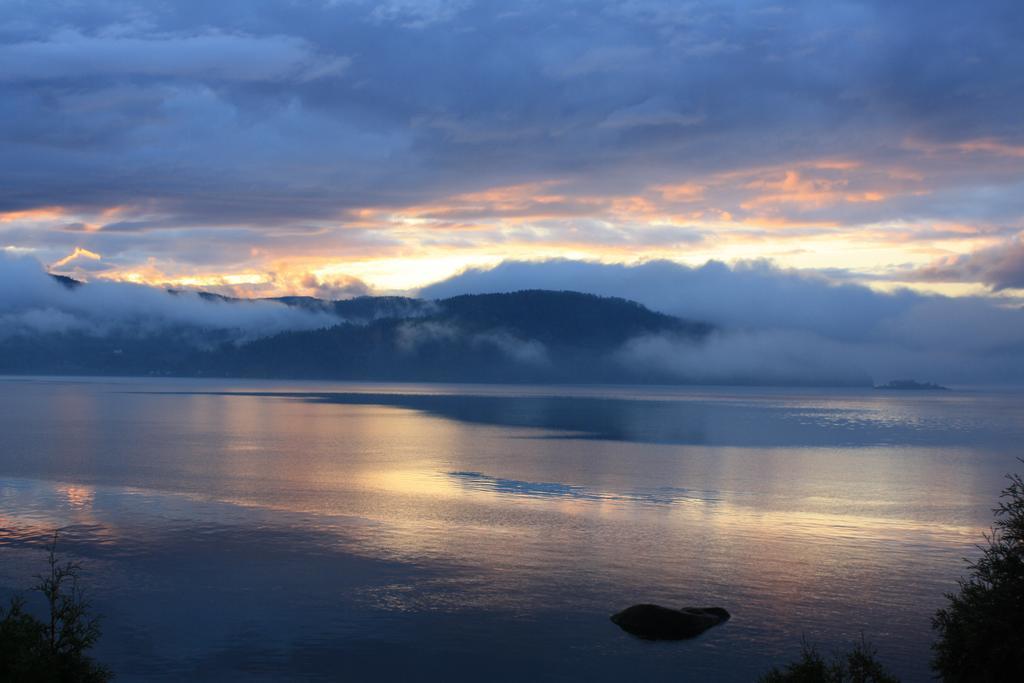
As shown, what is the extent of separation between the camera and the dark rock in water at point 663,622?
46862 mm

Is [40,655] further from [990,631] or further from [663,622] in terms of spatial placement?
Result: [990,631]

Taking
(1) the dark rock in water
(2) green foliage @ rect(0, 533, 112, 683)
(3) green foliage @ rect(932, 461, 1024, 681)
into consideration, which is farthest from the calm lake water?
(3) green foliage @ rect(932, 461, 1024, 681)

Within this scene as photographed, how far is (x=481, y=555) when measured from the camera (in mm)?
63375

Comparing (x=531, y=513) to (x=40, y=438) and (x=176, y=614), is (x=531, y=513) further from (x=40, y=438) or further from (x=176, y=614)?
(x=40, y=438)

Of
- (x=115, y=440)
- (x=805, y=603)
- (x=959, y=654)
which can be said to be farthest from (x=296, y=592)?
(x=115, y=440)

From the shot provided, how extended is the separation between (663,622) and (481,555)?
62.5 ft

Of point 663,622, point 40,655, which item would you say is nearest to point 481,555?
point 663,622

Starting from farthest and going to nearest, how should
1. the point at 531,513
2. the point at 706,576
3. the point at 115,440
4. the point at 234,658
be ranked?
the point at 115,440, the point at 531,513, the point at 706,576, the point at 234,658

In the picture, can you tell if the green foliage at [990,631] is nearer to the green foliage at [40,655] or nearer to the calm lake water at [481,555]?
the calm lake water at [481,555]

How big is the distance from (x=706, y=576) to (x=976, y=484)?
6692 cm

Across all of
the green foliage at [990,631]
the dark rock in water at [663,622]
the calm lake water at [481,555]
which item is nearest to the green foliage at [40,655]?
the calm lake water at [481,555]

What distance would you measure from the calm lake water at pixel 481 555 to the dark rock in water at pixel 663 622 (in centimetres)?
80

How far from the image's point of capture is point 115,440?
15150 centimetres

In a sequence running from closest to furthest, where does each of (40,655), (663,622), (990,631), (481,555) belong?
1. (40,655)
2. (990,631)
3. (663,622)
4. (481,555)
